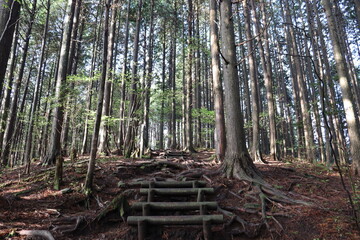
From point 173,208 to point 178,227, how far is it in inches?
16.1

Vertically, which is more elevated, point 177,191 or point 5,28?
point 5,28

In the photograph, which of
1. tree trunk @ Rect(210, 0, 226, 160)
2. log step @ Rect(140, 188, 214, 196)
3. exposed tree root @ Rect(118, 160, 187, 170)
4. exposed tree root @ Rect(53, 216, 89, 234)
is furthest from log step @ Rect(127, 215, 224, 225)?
tree trunk @ Rect(210, 0, 226, 160)

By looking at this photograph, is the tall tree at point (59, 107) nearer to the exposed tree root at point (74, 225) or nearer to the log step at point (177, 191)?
the exposed tree root at point (74, 225)

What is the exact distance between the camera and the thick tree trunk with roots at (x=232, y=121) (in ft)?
20.8

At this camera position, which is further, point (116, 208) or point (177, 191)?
point (177, 191)

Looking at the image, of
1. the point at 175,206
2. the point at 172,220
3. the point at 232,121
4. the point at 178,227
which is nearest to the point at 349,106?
the point at 232,121

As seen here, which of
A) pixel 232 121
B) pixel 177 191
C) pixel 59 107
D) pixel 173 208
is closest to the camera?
pixel 173 208

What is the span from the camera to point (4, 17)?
14.1 ft

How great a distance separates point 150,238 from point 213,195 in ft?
7.03

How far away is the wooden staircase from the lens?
405 cm

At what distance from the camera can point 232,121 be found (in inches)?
261

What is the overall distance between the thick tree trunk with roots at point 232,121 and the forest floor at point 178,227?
46 centimetres

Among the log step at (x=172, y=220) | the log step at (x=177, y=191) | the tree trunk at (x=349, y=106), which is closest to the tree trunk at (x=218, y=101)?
the log step at (x=177, y=191)

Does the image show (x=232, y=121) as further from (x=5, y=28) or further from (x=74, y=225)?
(x=5, y=28)
